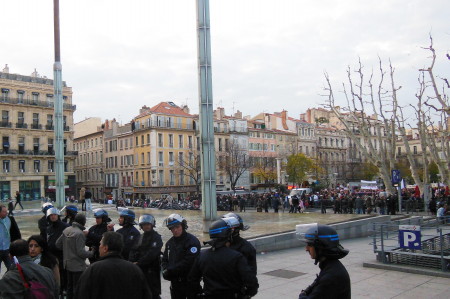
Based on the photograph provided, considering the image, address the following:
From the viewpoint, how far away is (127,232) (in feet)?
22.1

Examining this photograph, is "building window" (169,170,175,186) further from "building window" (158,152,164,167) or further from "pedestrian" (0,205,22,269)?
"pedestrian" (0,205,22,269)

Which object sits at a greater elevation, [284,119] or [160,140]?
[284,119]

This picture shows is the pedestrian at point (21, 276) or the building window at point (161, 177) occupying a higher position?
the building window at point (161, 177)

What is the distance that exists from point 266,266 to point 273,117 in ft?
223

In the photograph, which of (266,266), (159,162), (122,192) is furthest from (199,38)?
(122,192)

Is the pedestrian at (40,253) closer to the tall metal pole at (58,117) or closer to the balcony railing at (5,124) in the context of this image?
the tall metal pole at (58,117)

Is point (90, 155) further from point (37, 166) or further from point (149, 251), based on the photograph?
point (149, 251)

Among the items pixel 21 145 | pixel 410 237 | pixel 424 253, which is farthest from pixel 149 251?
pixel 21 145

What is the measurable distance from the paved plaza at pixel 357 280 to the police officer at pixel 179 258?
2.85 metres

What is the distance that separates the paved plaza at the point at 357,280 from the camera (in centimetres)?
813

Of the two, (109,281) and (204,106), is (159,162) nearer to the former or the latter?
(204,106)

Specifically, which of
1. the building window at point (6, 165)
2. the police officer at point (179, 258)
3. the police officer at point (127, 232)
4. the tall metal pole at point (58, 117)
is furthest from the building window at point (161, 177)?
the police officer at point (179, 258)

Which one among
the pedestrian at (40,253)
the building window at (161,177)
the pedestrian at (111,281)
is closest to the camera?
the pedestrian at (111,281)

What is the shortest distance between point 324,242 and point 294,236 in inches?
417
